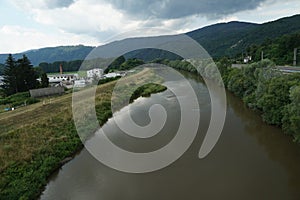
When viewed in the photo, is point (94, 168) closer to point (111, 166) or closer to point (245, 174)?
point (111, 166)

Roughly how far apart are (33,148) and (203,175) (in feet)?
22.9

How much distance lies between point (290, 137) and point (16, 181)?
11005 mm

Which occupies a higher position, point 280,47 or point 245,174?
point 280,47

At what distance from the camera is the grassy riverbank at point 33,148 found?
25.1 ft

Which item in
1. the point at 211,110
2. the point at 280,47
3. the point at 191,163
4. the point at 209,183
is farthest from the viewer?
the point at 280,47

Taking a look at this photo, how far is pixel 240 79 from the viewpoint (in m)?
18.2

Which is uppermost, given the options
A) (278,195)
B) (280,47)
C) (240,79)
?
(280,47)

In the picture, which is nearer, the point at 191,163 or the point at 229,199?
the point at 229,199

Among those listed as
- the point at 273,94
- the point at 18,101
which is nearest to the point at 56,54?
the point at 18,101

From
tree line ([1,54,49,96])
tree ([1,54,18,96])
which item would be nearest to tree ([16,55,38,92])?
tree line ([1,54,49,96])

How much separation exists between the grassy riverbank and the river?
0.51 metres

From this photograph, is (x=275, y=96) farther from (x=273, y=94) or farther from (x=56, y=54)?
(x=56, y=54)

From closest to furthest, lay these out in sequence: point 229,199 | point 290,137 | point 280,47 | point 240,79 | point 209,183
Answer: point 229,199 → point 209,183 → point 290,137 → point 240,79 → point 280,47

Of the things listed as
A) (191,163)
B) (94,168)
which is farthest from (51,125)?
(191,163)
